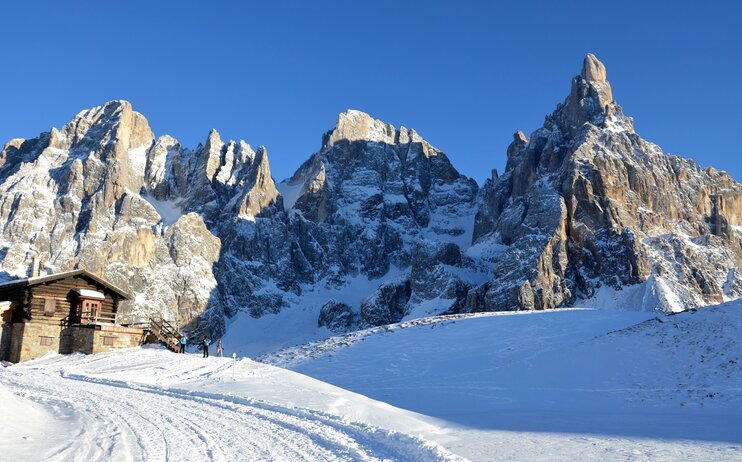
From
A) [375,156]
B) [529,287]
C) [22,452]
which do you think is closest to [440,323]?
[22,452]

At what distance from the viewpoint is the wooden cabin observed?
3634 cm

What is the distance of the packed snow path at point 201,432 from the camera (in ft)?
37.6

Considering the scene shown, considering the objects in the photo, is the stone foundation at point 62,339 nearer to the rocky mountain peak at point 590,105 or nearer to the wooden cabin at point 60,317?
the wooden cabin at point 60,317

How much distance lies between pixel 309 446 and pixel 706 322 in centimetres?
2238

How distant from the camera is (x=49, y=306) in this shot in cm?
3925

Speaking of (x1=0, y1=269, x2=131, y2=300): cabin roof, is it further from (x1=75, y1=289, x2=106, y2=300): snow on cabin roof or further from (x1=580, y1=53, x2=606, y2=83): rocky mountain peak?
(x1=580, y1=53, x2=606, y2=83): rocky mountain peak

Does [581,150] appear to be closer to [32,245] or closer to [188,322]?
[188,322]

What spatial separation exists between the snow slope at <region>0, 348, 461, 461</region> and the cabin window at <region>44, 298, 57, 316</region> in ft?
48.6

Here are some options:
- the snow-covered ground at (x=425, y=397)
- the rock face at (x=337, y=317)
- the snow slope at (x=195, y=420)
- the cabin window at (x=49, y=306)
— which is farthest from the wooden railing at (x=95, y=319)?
the rock face at (x=337, y=317)

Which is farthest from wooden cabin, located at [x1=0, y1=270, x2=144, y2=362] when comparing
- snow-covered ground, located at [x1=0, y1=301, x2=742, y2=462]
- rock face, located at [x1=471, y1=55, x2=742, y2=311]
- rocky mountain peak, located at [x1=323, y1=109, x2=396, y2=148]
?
rocky mountain peak, located at [x1=323, y1=109, x2=396, y2=148]

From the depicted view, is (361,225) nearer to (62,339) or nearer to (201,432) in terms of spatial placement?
(62,339)

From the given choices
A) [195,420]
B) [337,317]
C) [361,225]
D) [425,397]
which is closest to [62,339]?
[425,397]

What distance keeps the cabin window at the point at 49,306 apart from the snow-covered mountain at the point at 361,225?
7909 cm

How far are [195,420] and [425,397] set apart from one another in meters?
10.3
